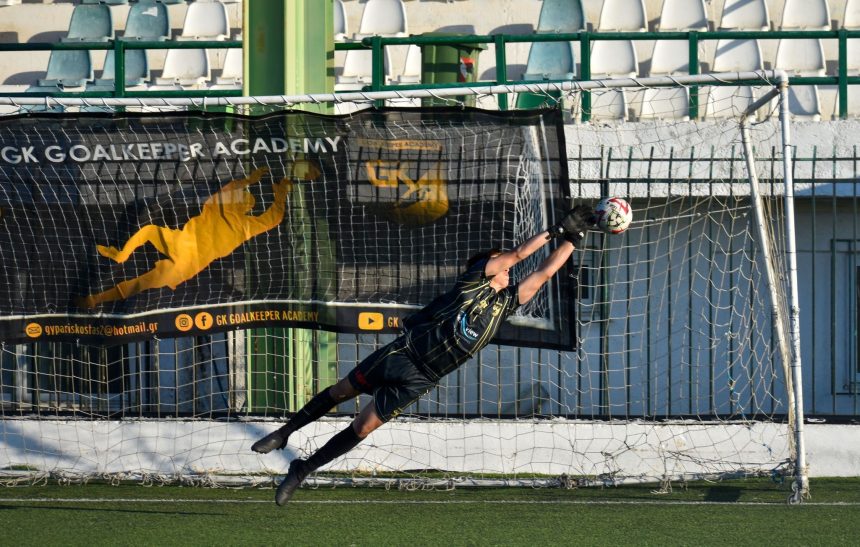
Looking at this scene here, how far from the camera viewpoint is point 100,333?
27.5 feet

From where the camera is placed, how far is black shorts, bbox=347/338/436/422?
6.70m

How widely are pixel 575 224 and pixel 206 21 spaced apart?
11.8 meters

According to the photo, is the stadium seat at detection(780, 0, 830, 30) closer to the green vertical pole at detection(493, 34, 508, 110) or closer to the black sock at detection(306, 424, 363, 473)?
the green vertical pole at detection(493, 34, 508, 110)

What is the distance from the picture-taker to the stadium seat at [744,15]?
1602cm

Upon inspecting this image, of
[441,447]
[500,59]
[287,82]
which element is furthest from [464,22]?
[441,447]

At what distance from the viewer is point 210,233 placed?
8.34m

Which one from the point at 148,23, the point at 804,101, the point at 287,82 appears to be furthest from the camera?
the point at 148,23

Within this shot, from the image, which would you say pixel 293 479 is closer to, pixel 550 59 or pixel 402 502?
pixel 402 502

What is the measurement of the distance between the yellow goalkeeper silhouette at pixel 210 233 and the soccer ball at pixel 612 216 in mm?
2641

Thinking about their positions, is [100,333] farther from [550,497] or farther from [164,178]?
[550,497]

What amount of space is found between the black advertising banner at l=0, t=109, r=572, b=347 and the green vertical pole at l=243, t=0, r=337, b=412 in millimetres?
832

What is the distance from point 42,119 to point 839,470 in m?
6.74

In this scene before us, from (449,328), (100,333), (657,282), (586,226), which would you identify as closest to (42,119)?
(100,333)

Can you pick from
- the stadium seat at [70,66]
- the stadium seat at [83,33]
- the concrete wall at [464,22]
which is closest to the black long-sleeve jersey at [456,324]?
the concrete wall at [464,22]
